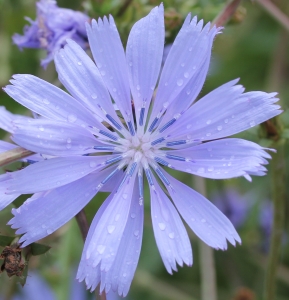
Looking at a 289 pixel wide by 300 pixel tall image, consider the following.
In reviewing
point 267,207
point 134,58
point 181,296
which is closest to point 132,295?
point 181,296

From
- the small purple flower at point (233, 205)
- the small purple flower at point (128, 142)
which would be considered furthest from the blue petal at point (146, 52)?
the small purple flower at point (233, 205)

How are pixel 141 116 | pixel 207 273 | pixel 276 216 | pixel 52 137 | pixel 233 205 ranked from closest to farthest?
pixel 52 137 → pixel 141 116 → pixel 276 216 → pixel 207 273 → pixel 233 205

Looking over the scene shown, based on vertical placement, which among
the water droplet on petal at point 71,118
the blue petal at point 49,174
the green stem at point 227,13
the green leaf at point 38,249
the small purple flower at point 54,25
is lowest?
the green leaf at point 38,249

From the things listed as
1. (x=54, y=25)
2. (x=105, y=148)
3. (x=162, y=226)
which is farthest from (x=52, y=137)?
(x=54, y=25)

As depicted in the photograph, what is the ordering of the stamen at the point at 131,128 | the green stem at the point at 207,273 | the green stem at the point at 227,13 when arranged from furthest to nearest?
the green stem at the point at 207,273 < the green stem at the point at 227,13 < the stamen at the point at 131,128

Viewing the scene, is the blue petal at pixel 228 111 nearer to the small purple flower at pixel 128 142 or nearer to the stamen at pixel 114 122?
the small purple flower at pixel 128 142

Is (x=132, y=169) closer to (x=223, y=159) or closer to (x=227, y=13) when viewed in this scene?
(x=223, y=159)

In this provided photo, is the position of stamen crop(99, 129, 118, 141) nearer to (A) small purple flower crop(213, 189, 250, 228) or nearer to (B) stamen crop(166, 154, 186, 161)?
(B) stamen crop(166, 154, 186, 161)

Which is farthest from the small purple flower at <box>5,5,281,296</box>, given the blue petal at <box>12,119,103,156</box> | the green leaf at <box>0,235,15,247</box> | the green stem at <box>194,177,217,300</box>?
the green stem at <box>194,177,217,300</box>
